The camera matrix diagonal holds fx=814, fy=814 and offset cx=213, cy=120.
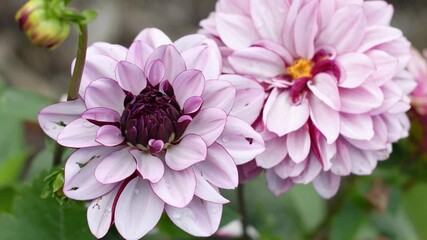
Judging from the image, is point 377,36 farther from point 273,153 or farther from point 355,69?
point 273,153

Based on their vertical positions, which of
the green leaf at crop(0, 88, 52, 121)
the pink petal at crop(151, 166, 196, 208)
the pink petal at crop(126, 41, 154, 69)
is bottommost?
the green leaf at crop(0, 88, 52, 121)

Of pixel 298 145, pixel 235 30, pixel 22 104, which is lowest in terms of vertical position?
pixel 22 104

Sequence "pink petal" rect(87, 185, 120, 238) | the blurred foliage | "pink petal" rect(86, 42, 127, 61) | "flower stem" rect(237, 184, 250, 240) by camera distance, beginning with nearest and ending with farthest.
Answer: "pink petal" rect(87, 185, 120, 238)
"pink petal" rect(86, 42, 127, 61)
the blurred foliage
"flower stem" rect(237, 184, 250, 240)

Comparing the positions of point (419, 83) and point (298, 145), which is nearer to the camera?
point (298, 145)

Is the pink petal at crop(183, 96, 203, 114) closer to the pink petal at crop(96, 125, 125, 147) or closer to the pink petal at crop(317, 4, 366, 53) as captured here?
the pink petal at crop(96, 125, 125, 147)

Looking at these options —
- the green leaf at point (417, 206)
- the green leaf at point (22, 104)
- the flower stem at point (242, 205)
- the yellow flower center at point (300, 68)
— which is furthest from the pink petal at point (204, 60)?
the green leaf at point (417, 206)

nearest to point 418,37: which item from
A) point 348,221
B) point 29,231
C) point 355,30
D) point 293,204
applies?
point 293,204

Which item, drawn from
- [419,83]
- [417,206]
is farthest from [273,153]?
[417,206]

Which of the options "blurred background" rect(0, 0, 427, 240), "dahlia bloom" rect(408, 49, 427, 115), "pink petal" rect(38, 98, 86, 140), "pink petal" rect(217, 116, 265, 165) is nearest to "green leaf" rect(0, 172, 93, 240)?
"blurred background" rect(0, 0, 427, 240)
